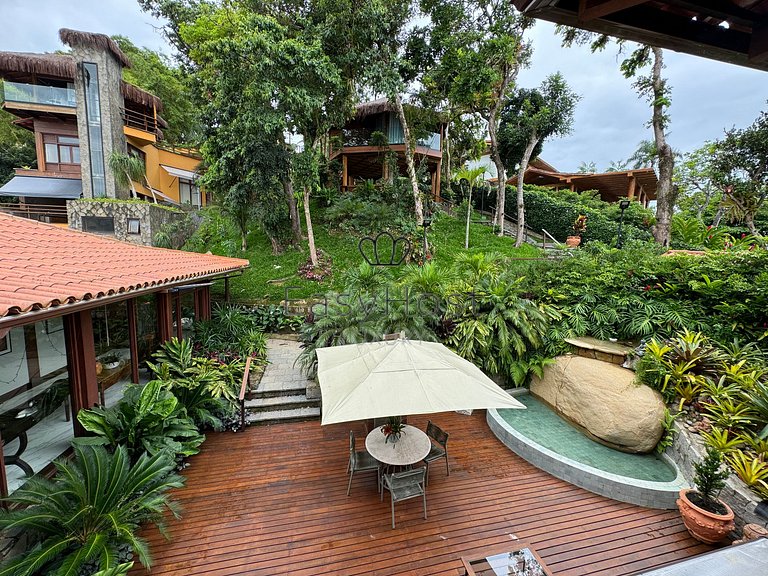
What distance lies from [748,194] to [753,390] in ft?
44.1

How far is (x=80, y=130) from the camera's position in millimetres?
16672

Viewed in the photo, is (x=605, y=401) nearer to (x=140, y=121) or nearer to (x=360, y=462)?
(x=360, y=462)

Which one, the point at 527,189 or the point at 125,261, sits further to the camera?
the point at 527,189

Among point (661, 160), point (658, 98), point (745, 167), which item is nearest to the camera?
point (658, 98)

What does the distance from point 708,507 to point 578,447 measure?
1.73 m

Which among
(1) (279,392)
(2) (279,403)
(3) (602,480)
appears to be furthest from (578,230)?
(2) (279,403)

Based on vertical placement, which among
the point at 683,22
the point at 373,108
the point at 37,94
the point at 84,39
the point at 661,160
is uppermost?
the point at 84,39

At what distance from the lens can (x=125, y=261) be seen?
5.64m

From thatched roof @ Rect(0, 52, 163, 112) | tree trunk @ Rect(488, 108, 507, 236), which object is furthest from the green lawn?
thatched roof @ Rect(0, 52, 163, 112)

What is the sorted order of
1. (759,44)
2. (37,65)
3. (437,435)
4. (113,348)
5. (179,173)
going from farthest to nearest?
(179,173)
(37,65)
(113,348)
(437,435)
(759,44)

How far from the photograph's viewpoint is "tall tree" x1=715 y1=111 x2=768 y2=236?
40.9 feet

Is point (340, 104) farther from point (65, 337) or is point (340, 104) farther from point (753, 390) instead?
point (753, 390)

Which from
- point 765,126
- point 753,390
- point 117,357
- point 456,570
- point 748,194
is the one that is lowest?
point 456,570

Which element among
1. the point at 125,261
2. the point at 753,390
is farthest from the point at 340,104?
the point at 753,390
